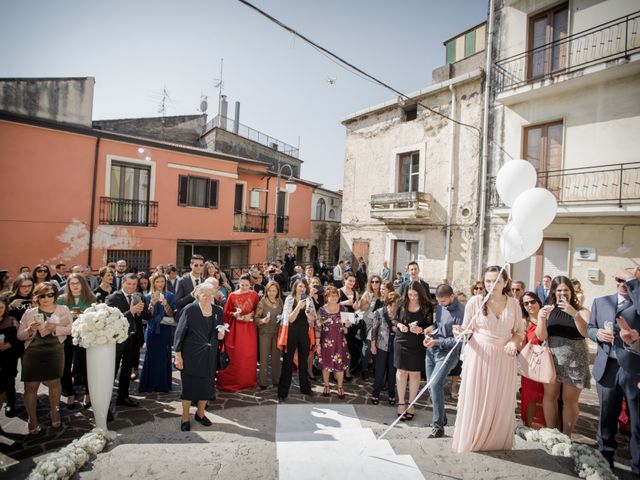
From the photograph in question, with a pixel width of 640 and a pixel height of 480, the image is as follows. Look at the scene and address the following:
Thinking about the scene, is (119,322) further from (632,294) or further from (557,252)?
(557,252)

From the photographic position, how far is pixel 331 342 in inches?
224

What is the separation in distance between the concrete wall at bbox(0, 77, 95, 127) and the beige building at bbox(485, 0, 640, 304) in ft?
49.1

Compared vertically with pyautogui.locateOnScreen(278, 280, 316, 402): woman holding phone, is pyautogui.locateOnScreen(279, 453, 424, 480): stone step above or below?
below

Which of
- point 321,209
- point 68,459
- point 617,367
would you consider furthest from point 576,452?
point 321,209

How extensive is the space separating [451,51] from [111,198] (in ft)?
50.9

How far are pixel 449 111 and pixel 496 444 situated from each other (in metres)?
12.2

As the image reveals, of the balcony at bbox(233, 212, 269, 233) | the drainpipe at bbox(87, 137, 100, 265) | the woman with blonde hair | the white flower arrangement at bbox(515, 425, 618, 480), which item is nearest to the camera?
the white flower arrangement at bbox(515, 425, 618, 480)

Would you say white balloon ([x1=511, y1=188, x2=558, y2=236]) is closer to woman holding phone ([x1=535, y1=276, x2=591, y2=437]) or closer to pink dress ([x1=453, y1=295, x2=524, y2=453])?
woman holding phone ([x1=535, y1=276, x2=591, y2=437])

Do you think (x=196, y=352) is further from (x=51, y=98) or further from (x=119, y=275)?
(x=51, y=98)

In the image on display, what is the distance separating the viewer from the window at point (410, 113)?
14742mm

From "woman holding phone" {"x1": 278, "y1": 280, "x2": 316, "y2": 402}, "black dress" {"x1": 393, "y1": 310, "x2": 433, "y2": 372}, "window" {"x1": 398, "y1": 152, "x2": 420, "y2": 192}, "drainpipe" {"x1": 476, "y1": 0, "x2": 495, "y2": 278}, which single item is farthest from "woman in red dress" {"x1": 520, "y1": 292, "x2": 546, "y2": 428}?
"window" {"x1": 398, "y1": 152, "x2": 420, "y2": 192}

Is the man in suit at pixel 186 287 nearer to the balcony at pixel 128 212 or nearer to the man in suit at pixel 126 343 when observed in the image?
the man in suit at pixel 126 343

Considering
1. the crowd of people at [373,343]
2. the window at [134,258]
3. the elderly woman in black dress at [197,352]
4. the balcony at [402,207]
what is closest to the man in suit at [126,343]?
the crowd of people at [373,343]

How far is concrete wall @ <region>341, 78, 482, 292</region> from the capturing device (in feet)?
41.3
